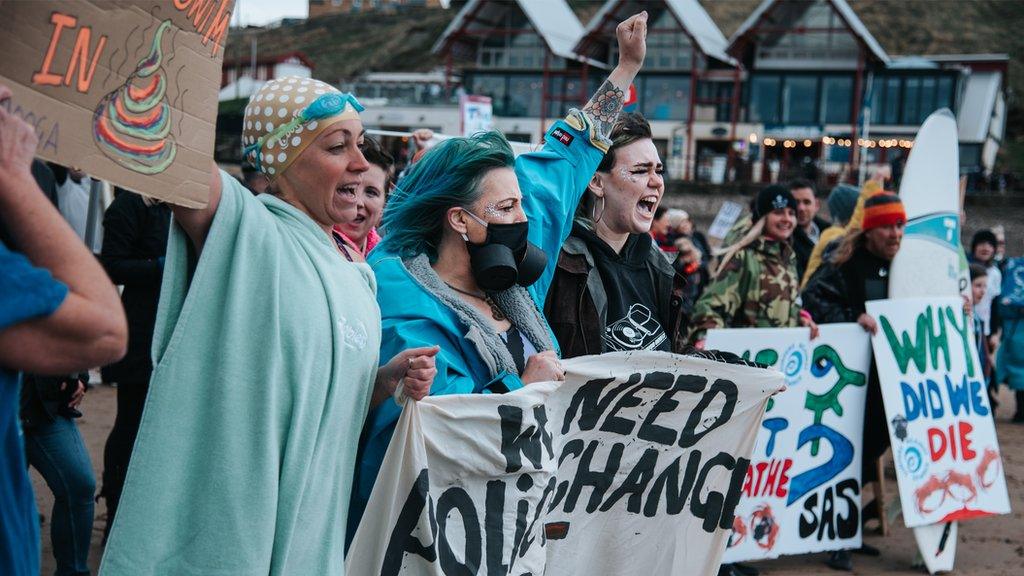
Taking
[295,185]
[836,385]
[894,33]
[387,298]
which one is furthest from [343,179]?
[894,33]

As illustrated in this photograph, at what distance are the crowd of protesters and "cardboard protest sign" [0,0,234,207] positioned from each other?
0.29ft

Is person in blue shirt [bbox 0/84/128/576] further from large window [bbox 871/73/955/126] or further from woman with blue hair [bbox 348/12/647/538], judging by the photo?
large window [bbox 871/73/955/126]

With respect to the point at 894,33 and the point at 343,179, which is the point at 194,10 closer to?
the point at 343,179

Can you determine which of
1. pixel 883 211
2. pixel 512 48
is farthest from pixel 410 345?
pixel 512 48

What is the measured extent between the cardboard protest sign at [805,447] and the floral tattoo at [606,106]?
1862 mm

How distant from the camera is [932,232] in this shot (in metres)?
6.58

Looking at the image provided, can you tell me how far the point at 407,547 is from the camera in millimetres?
2887

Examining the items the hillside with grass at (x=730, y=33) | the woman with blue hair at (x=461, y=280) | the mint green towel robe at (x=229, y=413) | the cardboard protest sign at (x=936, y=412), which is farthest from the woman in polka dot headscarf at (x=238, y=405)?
the hillside with grass at (x=730, y=33)

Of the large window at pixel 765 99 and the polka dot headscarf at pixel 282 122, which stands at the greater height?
the polka dot headscarf at pixel 282 122

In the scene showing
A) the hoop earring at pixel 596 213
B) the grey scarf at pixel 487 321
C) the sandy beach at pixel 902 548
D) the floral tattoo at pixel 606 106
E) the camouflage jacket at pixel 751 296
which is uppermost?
the floral tattoo at pixel 606 106

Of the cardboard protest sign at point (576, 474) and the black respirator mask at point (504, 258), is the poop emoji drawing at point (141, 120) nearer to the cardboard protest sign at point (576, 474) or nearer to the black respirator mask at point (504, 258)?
the cardboard protest sign at point (576, 474)

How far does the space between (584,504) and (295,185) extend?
1703 millimetres

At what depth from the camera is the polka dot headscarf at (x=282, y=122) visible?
2.66m

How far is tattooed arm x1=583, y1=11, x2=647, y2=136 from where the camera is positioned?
394 cm
